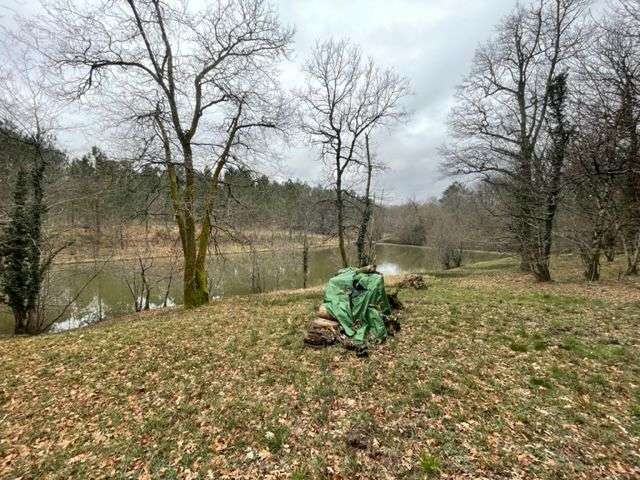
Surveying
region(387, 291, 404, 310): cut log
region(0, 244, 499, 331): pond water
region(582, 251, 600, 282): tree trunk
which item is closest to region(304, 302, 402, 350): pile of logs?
region(387, 291, 404, 310): cut log

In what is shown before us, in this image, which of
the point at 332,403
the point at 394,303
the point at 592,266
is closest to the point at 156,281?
the point at 394,303

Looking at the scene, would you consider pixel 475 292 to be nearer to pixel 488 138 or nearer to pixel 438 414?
pixel 438 414

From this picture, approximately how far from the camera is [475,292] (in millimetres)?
9453

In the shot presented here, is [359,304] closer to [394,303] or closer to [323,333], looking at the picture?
[323,333]

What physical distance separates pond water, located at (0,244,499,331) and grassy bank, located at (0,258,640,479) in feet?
23.9

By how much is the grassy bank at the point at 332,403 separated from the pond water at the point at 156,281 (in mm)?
7296

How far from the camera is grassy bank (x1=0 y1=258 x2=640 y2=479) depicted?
316 cm

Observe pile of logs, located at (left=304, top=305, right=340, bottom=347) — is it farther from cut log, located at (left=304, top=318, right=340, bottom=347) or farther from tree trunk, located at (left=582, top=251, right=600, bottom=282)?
tree trunk, located at (left=582, top=251, right=600, bottom=282)

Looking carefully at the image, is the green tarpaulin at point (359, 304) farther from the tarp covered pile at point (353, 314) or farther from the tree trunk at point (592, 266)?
Answer: the tree trunk at point (592, 266)

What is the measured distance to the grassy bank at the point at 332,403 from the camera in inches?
125

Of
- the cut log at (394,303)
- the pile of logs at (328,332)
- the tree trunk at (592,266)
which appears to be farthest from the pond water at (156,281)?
the tree trunk at (592,266)

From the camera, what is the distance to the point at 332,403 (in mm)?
4023

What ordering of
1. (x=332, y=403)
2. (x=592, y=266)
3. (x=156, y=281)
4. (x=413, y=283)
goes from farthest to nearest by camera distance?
(x=156, y=281) → (x=592, y=266) → (x=413, y=283) → (x=332, y=403)

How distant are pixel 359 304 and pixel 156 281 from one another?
14.6 metres
